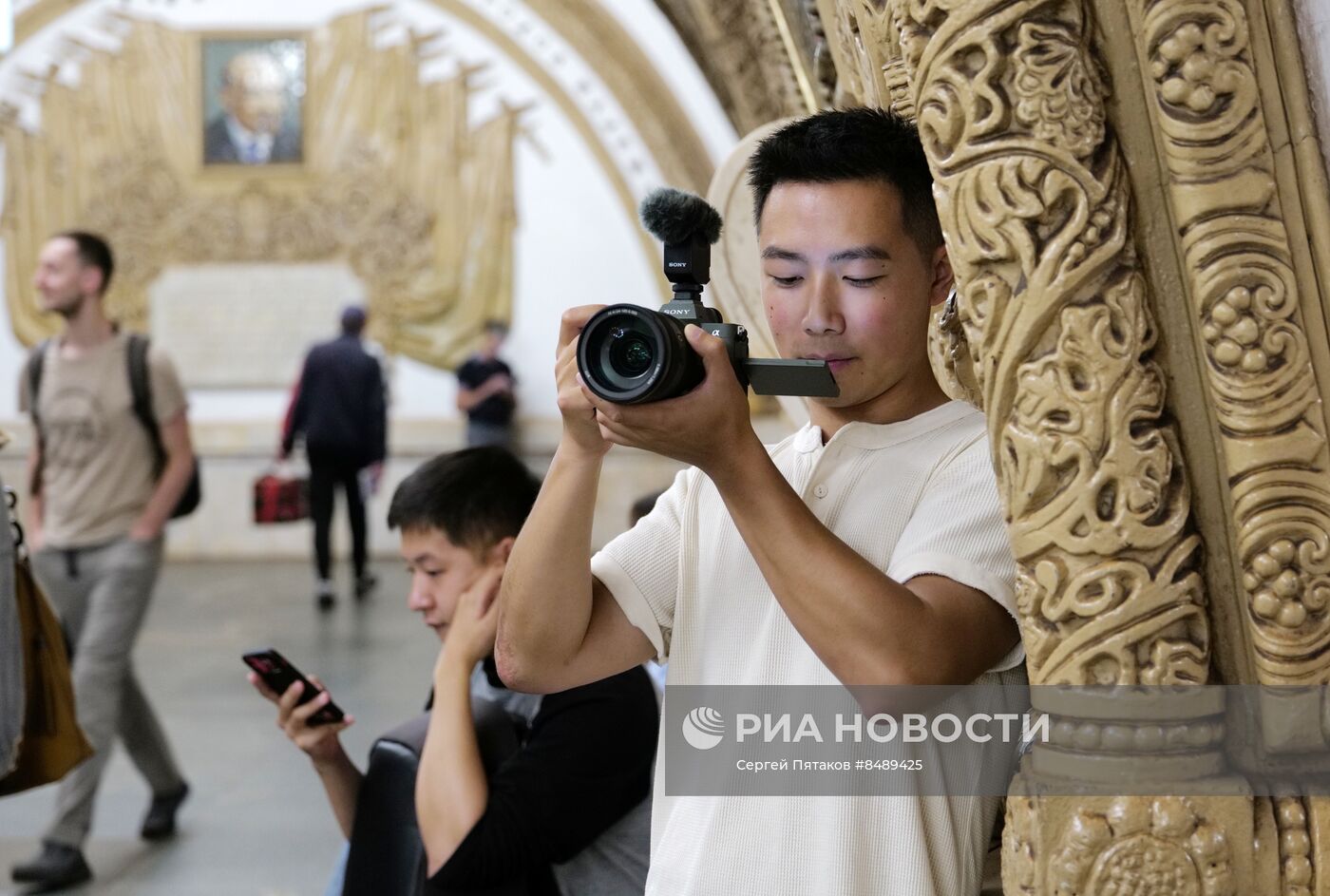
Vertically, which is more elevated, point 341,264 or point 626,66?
point 626,66

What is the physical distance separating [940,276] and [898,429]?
15 cm

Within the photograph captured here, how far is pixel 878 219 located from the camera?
1.30 m

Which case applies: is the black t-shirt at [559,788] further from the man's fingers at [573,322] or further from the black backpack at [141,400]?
the black backpack at [141,400]

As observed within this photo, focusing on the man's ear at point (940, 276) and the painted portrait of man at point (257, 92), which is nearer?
the man's ear at point (940, 276)

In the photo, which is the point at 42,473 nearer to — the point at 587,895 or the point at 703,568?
the point at 587,895

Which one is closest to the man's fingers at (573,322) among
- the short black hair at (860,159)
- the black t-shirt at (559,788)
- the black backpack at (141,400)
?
the short black hair at (860,159)

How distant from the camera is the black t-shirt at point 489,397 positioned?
1019 centimetres

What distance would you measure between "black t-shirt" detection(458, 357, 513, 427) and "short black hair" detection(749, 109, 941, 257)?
8.92 meters

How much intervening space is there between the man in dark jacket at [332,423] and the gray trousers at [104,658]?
13.4 ft

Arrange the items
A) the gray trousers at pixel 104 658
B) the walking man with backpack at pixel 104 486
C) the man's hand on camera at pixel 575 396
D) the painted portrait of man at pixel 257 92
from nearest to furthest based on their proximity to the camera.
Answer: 1. the man's hand on camera at pixel 575 396
2. the gray trousers at pixel 104 658
3. the walking man with backpack at pixel 104 486
4. the painted portrait of man at pixel 257 92

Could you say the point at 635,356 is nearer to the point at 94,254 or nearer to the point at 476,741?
the point at 476,741

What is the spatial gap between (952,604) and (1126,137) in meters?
0.42

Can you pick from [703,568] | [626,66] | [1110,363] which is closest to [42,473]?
[703,568]

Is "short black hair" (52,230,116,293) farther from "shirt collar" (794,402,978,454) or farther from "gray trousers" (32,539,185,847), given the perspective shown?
"shirt collar" (794,402,978,454)
